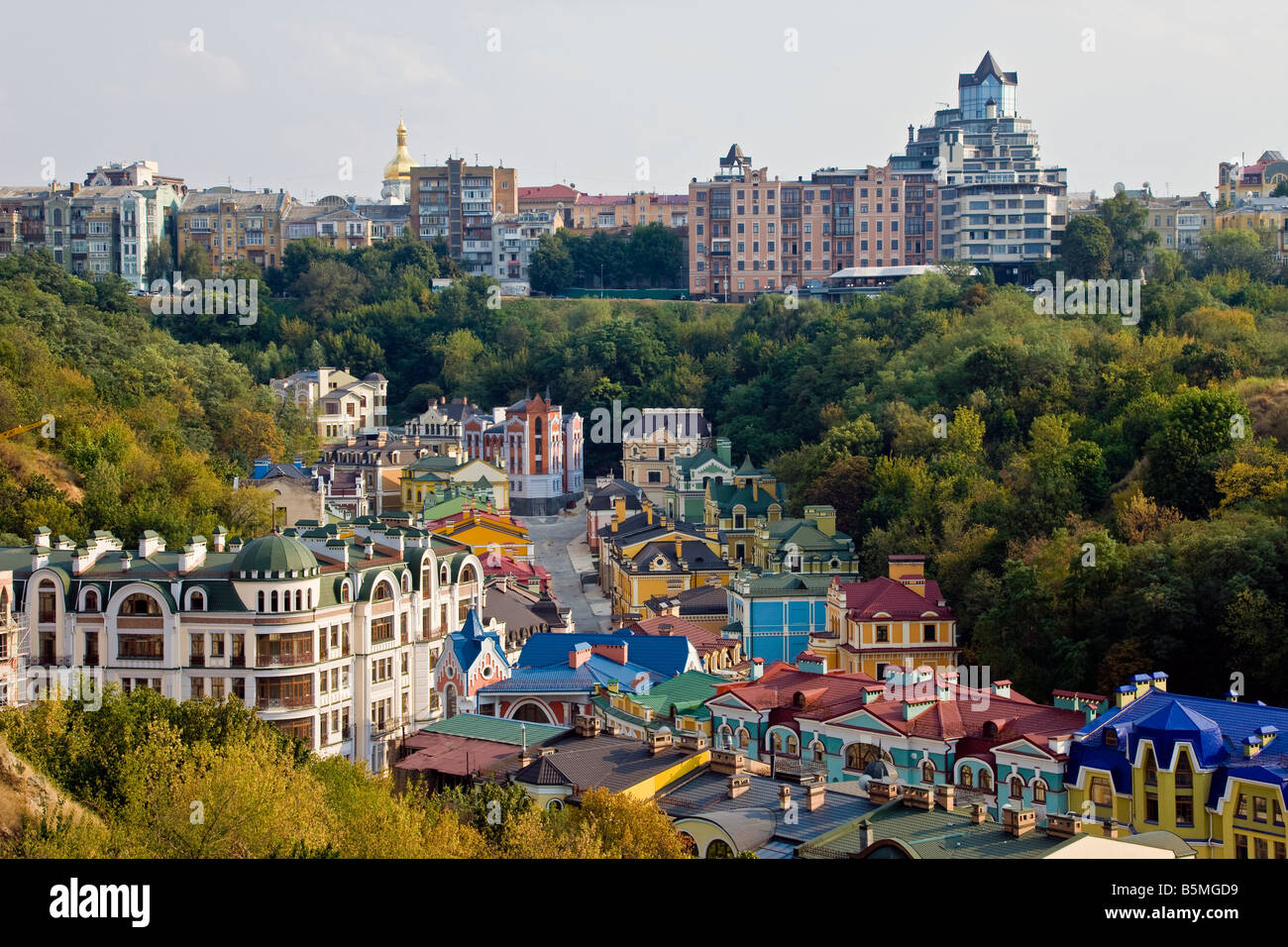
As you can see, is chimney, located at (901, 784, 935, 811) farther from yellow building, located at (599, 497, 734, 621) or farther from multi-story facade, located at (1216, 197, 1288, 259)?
multi-story facade, located at (1216, 197, 1288, 259)

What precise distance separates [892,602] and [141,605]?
41.8 ft

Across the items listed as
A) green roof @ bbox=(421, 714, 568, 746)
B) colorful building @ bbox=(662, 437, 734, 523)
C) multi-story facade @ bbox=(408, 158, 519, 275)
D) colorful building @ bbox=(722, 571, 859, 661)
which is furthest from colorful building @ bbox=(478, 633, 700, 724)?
multi-story facade @ bbox=(408, 158, 519, 275)

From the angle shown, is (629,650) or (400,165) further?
(400,165)

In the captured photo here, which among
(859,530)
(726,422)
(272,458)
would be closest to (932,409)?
(859,530)

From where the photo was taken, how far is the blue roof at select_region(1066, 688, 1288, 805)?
18.1 metres

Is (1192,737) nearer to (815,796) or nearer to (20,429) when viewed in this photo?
(815,796)

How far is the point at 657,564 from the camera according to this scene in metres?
37.2

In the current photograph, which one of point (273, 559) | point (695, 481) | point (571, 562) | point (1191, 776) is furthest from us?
point (695, 481)

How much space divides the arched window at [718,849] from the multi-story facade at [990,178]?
46.4 meters

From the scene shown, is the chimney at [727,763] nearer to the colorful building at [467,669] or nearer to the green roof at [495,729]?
the green roof at [495,729]

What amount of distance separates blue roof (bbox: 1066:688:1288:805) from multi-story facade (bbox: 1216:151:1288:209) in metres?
56.1

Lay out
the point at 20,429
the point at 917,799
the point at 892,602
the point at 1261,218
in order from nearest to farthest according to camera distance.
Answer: the point at 917,799, the point at 892,602, the point at 20,429, the point at 1261,218

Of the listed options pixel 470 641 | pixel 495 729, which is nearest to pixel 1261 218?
pixel 470 641

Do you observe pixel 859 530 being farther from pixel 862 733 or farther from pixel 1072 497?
pixel 862 733
